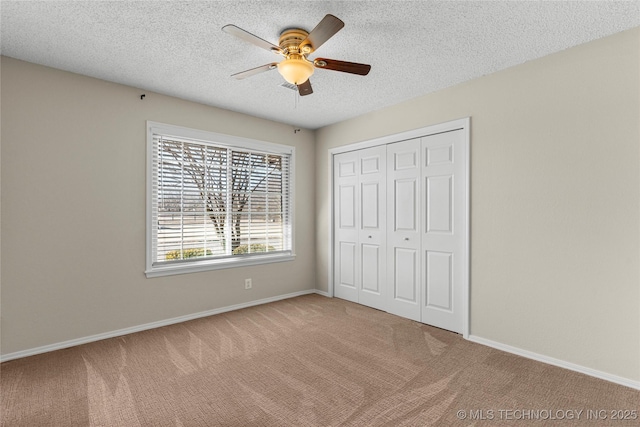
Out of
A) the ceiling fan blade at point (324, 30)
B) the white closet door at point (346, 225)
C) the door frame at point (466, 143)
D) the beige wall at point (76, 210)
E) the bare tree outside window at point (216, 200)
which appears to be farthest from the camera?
the white closet door at point (346, 225)

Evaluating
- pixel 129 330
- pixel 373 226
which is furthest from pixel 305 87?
pixel 129 330

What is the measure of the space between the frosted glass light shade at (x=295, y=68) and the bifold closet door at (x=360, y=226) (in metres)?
1.93

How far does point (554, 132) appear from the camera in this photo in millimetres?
2602

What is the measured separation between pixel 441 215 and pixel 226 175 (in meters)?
2.60

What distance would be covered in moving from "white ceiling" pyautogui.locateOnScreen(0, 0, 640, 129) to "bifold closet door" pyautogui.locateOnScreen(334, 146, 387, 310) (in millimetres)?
1166

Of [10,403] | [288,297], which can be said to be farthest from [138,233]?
[288,297]

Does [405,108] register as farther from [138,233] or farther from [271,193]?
[138,233]

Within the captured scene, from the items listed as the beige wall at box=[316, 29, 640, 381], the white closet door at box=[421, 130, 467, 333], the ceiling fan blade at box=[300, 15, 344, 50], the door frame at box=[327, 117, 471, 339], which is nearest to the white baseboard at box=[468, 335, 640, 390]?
the beige wall at box=[316, 29, 640, 381]

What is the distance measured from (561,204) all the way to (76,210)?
4.21 meters

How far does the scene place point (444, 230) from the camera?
3.37 metres

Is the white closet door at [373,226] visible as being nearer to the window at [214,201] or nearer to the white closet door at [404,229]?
the white closet door at [404,229]

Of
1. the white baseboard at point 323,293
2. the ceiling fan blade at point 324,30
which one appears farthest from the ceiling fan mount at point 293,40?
the white baseboard at point 323,293

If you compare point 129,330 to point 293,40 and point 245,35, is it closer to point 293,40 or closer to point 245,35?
point 245,35

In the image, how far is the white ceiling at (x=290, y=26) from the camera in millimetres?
2025
